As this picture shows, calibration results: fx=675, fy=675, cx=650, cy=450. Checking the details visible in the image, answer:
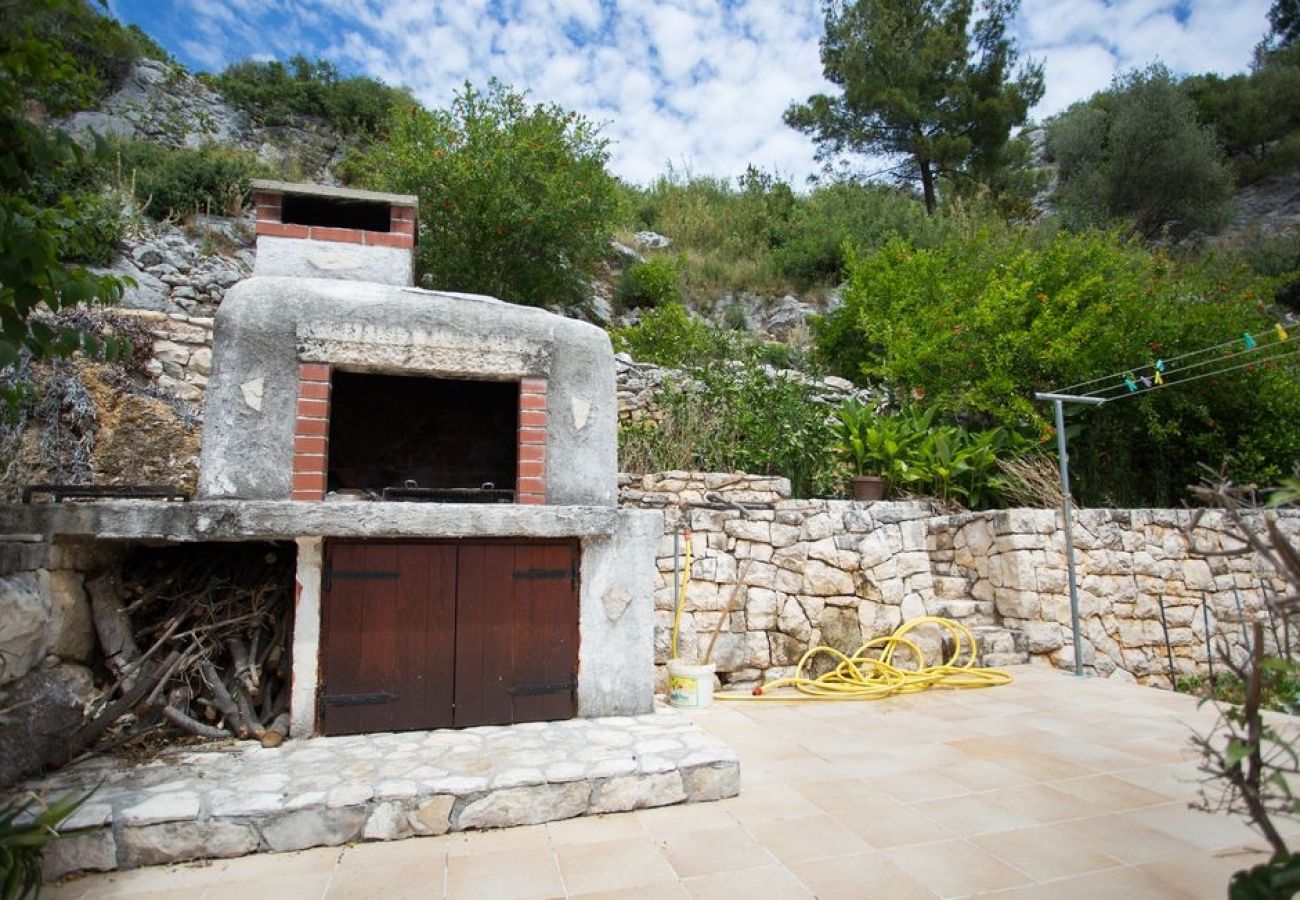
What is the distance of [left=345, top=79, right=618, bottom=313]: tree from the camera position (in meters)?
11.0

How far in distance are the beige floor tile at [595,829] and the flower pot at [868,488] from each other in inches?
199

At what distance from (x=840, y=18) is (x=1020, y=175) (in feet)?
21.4

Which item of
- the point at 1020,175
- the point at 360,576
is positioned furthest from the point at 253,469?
the point at 1020,175

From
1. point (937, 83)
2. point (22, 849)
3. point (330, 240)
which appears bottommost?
point (22, 849)

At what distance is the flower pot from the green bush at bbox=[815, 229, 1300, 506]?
103 inches

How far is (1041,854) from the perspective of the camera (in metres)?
3.03

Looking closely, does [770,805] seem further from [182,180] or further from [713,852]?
[182,180]

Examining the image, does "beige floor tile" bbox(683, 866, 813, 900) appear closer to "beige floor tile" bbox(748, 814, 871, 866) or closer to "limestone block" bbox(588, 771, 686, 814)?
"beige floor tile" bbox(748, 814, 871, 866)

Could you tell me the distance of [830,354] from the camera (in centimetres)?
1238

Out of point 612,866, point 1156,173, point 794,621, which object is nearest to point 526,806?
point 612,866

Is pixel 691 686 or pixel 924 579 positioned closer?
pixel 691 686

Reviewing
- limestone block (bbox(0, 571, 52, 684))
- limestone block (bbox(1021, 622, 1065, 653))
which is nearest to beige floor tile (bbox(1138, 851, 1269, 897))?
limestone block (bbox(1021, 622, 1065, 653))

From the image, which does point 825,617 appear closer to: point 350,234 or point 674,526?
point 674,526

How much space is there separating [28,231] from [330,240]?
314 centimetres
